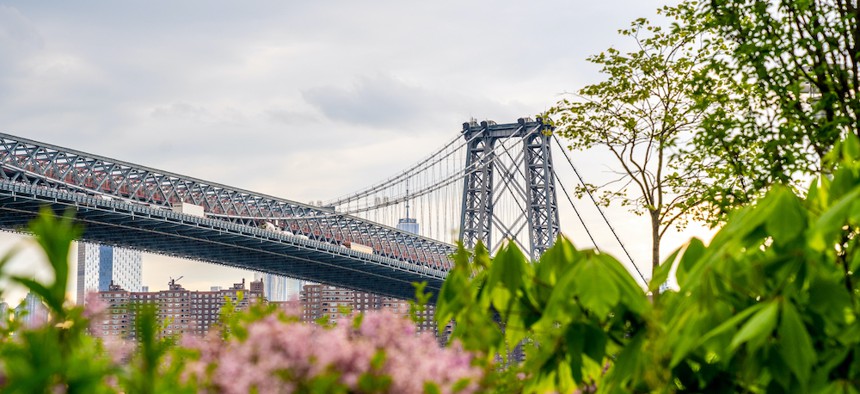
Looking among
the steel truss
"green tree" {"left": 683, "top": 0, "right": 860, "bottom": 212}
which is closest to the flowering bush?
"green tree" {"left": 683, "top": 0, "right": 860, "bottom": 212}

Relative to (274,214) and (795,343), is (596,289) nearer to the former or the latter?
(795,343)

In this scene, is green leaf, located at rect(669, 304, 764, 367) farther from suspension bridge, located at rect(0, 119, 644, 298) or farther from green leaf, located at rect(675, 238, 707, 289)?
suspension bridge, located at rect(0, 119, 644, 298)

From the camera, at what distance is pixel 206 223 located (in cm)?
6341

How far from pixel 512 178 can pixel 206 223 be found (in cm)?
2445

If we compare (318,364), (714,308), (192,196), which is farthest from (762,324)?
(192,196)

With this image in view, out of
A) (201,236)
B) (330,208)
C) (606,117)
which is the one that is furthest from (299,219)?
(606,117)

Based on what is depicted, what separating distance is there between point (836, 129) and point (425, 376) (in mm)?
8338

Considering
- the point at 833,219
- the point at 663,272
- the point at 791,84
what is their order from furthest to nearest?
1. the point at 791,84
2. the point at 663,272
3. the point at 833,219

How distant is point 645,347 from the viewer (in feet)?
9.28

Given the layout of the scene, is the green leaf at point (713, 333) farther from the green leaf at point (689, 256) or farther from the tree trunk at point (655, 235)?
the tree trunk at point (655, 235)

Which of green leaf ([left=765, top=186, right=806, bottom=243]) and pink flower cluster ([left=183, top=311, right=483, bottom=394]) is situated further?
green leaf ([left=765, top=186, right=806, bottom=243])

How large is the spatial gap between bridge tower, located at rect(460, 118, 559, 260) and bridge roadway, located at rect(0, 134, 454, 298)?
6.35 meters

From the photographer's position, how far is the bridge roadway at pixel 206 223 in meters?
59.9

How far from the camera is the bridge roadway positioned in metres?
59.9
